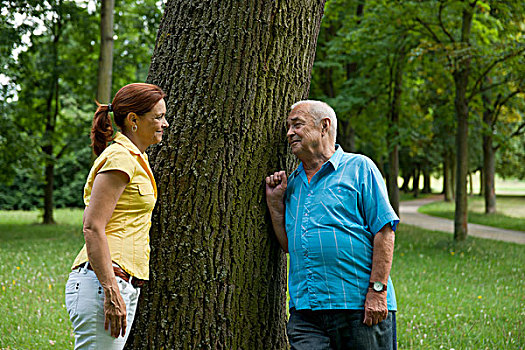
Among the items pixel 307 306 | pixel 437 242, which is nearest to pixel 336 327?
pixel 307 306

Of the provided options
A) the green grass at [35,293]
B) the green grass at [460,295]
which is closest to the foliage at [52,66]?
the green grass at [35,293]

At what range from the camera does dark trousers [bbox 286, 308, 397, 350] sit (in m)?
3.06

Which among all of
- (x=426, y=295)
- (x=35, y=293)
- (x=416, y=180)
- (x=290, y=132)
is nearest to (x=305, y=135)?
(x=290, y=132)

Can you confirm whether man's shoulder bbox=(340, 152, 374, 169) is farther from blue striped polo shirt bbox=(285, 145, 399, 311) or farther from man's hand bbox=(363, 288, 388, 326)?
man's hand bbox=(363, 288, 388, 326)

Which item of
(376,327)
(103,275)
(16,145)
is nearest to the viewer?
(103,275)

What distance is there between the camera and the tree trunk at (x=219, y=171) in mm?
3309

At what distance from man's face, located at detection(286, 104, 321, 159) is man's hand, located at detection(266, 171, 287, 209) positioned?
231 mm

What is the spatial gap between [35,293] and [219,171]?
5.43m

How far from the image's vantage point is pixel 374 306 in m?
3.02

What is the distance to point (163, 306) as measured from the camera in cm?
329

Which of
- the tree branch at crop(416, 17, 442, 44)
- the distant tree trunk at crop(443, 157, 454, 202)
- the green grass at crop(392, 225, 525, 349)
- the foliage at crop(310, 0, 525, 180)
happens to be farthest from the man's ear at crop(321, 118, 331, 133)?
the distant tree trunk at crop(443, 157, 454, 202)

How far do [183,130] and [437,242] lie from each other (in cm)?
1218

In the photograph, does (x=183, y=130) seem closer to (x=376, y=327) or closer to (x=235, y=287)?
(x=235, y=287)

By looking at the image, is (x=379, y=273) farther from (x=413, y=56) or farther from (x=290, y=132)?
(x=413, y=56)
